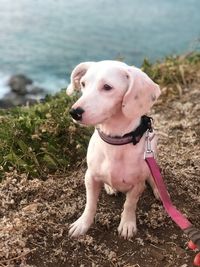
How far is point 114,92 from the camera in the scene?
9.34ft

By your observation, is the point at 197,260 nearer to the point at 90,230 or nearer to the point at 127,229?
the point at 127,229

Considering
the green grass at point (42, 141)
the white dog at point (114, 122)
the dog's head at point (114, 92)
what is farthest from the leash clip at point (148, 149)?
the green grass at point (42, 141)

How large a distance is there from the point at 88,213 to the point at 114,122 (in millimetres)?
690

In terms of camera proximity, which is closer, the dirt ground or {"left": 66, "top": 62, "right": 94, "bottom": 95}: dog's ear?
{"left": 66, "top": 62, "right": 94, "bottom": 95}: dog's ear

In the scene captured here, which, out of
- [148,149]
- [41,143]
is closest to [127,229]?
[148,149]

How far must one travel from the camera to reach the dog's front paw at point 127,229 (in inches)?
133

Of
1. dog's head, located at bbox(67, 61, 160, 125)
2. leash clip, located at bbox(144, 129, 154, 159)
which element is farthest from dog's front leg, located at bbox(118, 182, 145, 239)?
dog's head, located at bbox(67, 61, 160, 125)

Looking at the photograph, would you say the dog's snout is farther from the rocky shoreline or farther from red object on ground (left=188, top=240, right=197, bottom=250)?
the rocky shoreline

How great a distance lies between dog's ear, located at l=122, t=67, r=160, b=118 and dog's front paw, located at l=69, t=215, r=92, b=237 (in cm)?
85

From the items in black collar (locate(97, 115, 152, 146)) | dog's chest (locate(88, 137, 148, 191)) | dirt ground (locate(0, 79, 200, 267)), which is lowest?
dirt ground (locate(0, 79, 200, 267))

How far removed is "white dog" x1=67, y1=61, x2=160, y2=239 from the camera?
282 cm

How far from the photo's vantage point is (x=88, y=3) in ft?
33.9

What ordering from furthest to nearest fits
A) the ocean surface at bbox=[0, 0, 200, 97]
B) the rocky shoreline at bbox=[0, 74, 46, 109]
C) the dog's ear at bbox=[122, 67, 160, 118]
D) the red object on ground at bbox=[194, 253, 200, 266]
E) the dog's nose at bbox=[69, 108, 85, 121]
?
the ocean surface at bbox=[0, 0, 200, 97]
the rocky shoreline at bbox=[0, 74, 46, 109]
the red object on ground at bbox=[194, 253, 200, 266]
the dog's ear at bbox=[122, 67, 160, 118]
the dog's nose at bbox=[69, 108, 85, 121]

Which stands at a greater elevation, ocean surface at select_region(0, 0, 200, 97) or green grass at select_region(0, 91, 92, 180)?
green grass at select_region(0, 91, 92, 180)
